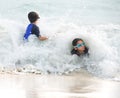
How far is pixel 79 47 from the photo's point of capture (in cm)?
1030

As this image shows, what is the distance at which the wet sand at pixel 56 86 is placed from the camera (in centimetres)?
686

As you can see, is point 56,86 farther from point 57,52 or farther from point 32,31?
point 32,31

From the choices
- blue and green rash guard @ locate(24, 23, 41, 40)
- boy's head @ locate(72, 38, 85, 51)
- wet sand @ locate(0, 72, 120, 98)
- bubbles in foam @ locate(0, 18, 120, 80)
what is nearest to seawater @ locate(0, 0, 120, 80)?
bubbles in foam @ locate(0, 18, 120, 80)

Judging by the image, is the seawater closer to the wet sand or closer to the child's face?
the child's face

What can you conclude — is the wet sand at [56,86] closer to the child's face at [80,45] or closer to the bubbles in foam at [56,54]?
the bubbles in foam at [56,54]

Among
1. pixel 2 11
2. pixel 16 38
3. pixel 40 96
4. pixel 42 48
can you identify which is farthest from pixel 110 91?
pixel 2 11

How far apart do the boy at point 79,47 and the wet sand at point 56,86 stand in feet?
2.97

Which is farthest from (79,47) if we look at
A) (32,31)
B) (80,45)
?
(32,31)

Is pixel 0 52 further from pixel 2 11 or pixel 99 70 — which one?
pixel 2 11

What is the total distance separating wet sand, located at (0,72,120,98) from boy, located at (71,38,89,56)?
0.90 meters

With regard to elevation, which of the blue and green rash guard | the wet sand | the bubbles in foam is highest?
the blue and green rash guard

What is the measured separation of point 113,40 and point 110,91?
15.4 ft

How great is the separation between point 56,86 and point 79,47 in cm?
266

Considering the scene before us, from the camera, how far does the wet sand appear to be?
6.86 metres
